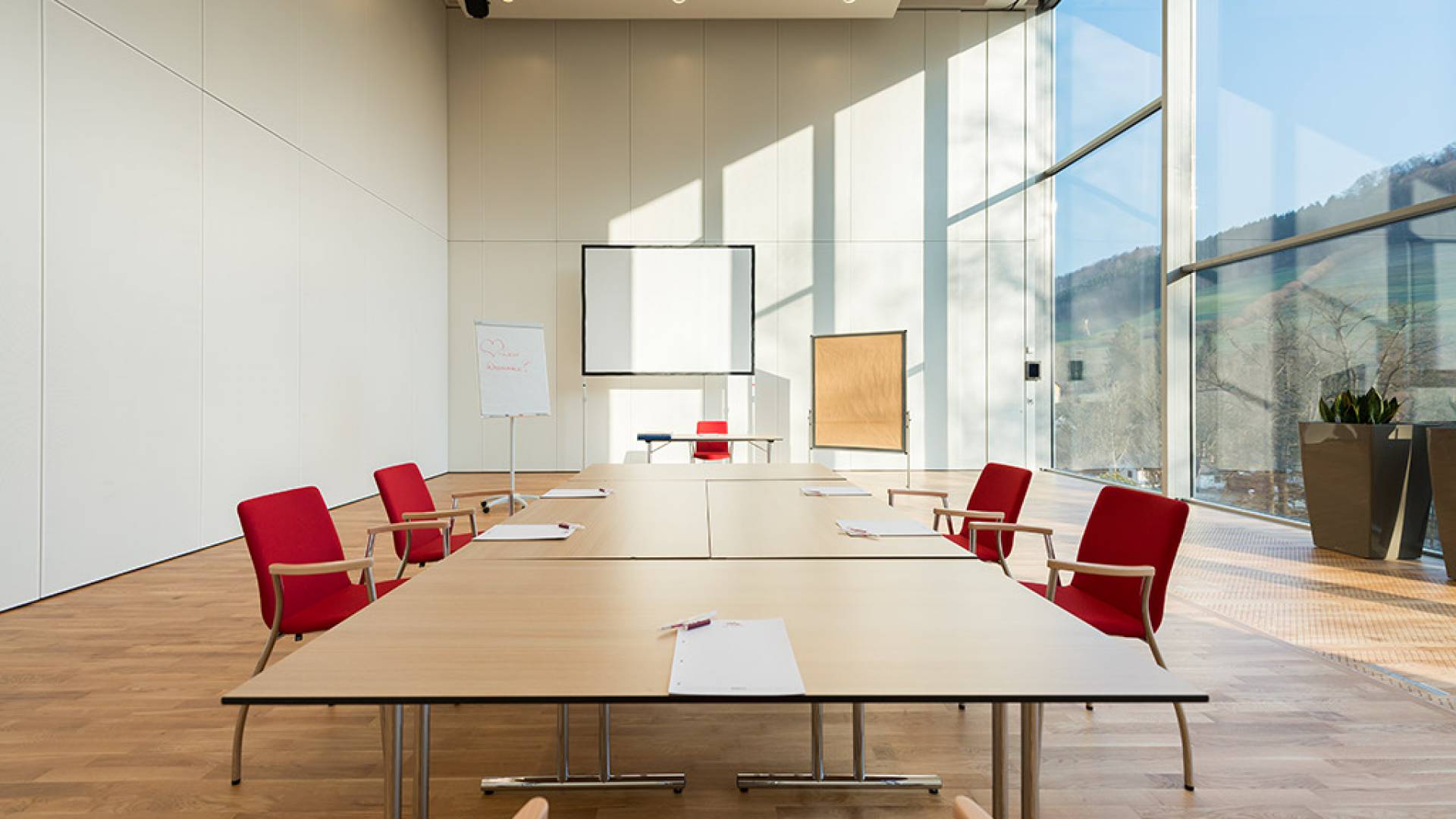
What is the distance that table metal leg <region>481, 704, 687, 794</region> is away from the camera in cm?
209

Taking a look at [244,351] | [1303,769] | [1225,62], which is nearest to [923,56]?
[1225,62]

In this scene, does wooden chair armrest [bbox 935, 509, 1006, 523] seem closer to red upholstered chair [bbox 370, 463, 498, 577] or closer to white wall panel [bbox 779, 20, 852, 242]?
red upholstered chair [bbox 370, 463, 498, 577]

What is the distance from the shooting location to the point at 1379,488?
4832 millimetres

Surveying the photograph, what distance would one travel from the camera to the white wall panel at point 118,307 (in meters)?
3.90

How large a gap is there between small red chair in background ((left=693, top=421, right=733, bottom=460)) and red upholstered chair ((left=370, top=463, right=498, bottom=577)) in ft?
13.7

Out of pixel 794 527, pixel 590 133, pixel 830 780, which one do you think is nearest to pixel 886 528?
pixel 794 527

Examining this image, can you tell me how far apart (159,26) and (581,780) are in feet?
17.1

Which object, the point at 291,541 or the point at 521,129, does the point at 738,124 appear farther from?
the point at 291,541

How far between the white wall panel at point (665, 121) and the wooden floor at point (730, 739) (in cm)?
706

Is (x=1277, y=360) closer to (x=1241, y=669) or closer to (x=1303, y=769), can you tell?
(x=1241, y=669)

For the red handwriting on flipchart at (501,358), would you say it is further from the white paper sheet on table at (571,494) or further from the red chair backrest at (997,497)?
the red chair backrest at (997,497)

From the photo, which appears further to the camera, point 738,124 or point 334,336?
point 738,124

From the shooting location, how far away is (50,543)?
153 inches

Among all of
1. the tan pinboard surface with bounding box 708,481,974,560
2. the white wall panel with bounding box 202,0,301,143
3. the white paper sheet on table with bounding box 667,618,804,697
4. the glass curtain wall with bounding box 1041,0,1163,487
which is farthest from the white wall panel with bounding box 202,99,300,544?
the glass curtain wall with bounding box 1041,0,1163,487
